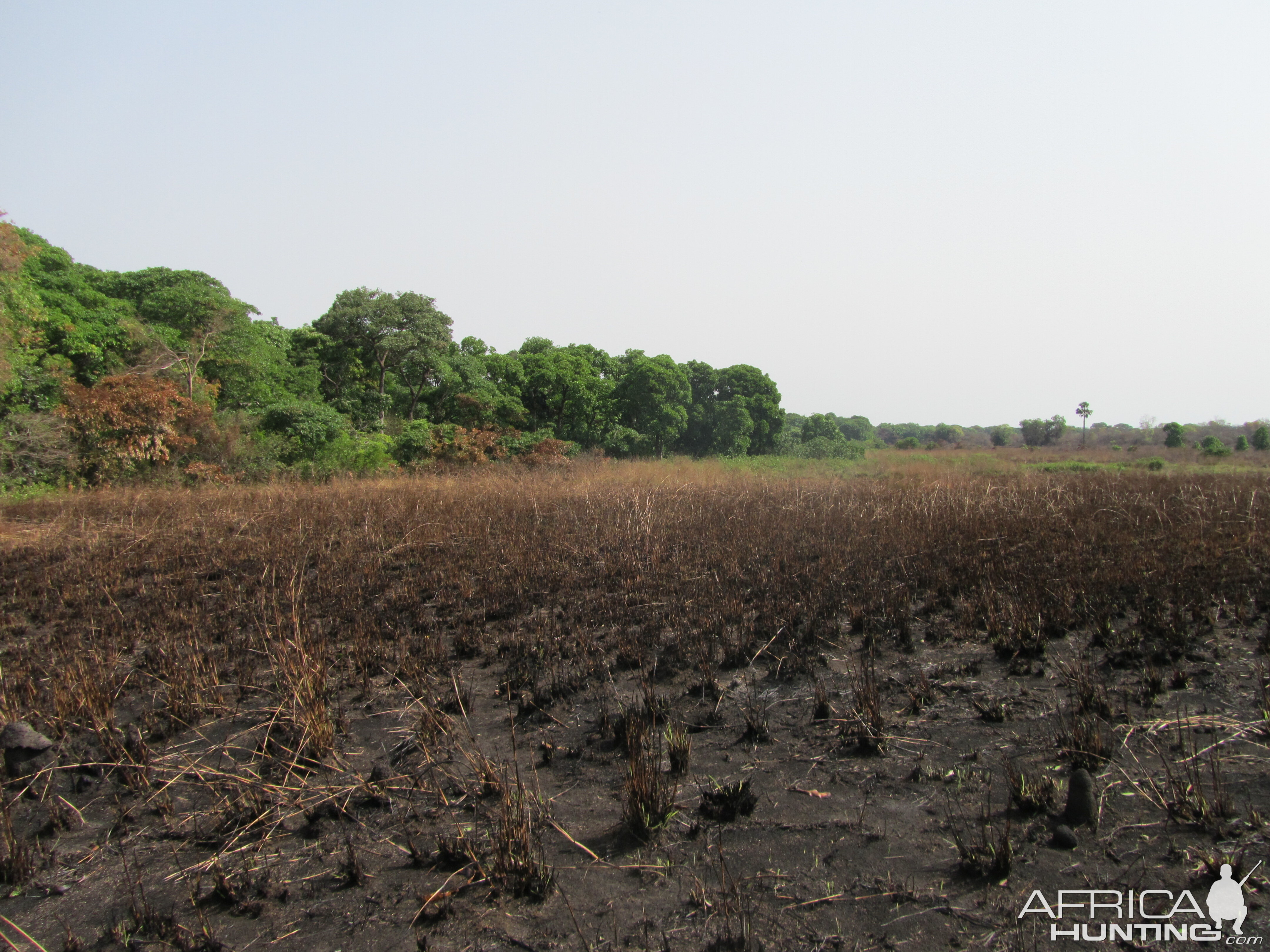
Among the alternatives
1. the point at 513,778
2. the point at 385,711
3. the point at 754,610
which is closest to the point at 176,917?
the point at 513,778

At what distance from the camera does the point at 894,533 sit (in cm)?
836

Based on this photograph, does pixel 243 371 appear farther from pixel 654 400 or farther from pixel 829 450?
pixel 829 450

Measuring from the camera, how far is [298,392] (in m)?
27.8

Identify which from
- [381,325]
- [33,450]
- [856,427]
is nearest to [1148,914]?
[33,450]

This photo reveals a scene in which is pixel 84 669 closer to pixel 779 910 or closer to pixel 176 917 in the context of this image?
pixel 176 917

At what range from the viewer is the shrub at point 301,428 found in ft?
62.3

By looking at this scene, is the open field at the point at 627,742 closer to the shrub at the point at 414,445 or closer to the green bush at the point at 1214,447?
the shrub at the point at 414,445

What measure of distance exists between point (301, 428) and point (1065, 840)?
823 inches

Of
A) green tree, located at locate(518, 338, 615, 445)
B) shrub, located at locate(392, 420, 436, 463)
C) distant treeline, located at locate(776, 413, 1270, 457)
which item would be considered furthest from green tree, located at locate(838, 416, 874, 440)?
shrub, located at locate(392, 420, 436, 463)

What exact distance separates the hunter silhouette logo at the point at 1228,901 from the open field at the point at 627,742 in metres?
0.04

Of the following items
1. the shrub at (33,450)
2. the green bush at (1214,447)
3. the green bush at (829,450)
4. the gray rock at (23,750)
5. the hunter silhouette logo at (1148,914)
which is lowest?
the gray rock at (23,750)

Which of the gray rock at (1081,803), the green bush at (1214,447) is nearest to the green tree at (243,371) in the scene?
the gray rock at (1081,803)

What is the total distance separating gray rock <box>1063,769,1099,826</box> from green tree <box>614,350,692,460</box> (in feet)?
99.8

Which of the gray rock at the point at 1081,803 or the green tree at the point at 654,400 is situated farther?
the green tree at the point at 654,400
